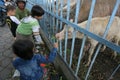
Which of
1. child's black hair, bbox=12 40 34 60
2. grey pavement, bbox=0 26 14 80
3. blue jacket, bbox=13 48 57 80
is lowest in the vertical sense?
grey pavement, bbox=0 26 14 80

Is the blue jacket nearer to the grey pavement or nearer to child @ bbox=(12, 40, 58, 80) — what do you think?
child @ bbox=(12, 40, 58, 80)

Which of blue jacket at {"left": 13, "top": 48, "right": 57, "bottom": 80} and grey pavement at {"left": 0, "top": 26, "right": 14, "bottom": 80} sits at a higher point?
blue jacket at {"left": 13, "top": 48, "right": 57, "bottom": 80}

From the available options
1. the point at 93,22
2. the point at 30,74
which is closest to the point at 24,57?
the point at 30,74

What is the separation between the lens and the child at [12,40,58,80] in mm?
1898

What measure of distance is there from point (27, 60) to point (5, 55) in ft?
8.45

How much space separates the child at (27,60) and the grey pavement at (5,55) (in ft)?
4.98

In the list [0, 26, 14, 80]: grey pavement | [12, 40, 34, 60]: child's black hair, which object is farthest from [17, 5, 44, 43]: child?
[12, 40, 34, 60]: child's black hair

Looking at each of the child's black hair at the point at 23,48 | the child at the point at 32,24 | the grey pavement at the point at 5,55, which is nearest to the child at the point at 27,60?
the child's black hair at the point at 23,48

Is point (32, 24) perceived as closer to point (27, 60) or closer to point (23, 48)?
point (27, 60)

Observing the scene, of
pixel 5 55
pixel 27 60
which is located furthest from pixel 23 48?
pixel 5 55

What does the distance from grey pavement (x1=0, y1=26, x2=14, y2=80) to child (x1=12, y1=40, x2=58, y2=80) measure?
Result: 1.52 meters

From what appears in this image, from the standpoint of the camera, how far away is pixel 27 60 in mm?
2078

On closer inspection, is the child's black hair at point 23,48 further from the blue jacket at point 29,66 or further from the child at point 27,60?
the blue jacket at point 29,66

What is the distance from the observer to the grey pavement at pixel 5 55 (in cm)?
371
